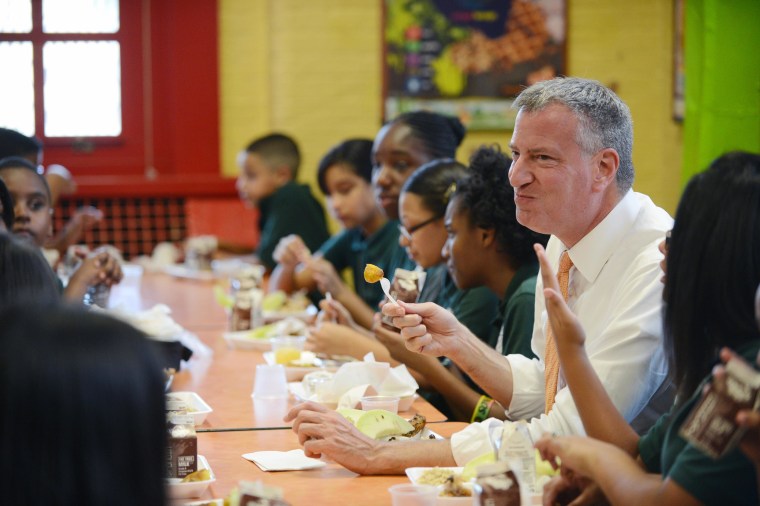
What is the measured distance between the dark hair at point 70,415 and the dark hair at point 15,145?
13.3 ft

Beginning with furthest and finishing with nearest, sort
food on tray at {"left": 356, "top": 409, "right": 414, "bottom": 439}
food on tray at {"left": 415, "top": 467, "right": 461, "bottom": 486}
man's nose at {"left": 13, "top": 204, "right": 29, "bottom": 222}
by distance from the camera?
Result: man's nose at {"left": 13, "top": 204, "right": 29, "bottom": 222} → food on tray at {"left": 356, "top": 409, "right": 414, "bottom": 439} → food on tray at {"left": 415, "top": 467, "right": 461, "bottom": 486}

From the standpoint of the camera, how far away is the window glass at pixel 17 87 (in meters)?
7.64

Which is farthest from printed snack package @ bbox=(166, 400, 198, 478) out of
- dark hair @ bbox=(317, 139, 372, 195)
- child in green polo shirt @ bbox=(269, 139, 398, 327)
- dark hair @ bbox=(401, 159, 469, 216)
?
dark hair @ bbox=(317, 139, 372, 195)

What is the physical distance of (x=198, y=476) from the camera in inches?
78.2

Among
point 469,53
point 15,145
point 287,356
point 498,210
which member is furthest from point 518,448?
point 469,53

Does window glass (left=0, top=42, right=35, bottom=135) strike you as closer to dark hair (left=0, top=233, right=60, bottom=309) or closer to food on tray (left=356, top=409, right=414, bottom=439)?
food on tray (left=356, top=409, right=414, bottom=439)

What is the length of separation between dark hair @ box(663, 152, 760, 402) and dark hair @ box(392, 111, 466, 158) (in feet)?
9.09

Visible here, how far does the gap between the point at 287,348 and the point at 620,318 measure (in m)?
1.56

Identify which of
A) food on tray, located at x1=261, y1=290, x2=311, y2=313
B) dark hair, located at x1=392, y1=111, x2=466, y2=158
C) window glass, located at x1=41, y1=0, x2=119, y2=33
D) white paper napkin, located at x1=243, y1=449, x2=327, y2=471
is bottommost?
food on tray, located at x1=261, y1=290, x2=311, y2=313

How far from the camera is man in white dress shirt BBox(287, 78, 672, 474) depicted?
2227mm

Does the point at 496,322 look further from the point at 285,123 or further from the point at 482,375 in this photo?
the point at 285,123

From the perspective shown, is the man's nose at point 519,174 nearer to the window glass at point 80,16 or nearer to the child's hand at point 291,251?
the child's hand at point 291,251

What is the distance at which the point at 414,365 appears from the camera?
9.94 ft

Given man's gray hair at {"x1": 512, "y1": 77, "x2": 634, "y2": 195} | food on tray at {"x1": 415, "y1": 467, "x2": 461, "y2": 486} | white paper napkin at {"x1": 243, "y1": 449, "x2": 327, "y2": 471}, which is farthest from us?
man's gray hair at {"x1": 512, "y1": 77, "x2": 634, "y2": 195}
